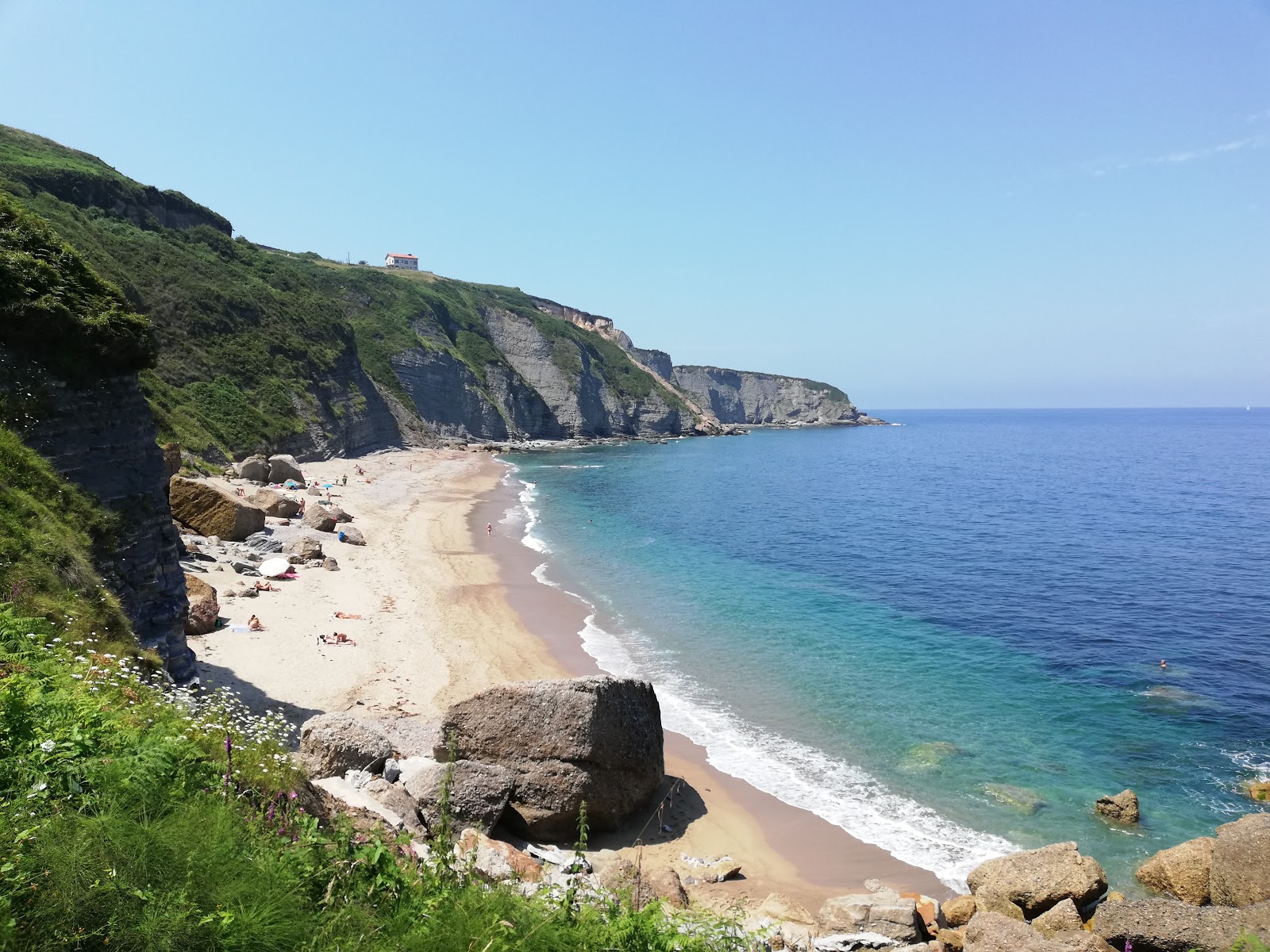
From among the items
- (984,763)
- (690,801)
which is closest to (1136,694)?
(984,763)

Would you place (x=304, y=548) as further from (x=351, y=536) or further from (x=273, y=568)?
(x=351, y=536)

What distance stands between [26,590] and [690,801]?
12833mm

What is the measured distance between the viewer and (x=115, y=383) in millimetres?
14578

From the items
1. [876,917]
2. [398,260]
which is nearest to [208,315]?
[876,917]

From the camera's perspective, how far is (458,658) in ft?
77.4

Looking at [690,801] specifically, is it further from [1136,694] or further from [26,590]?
[1136,694]

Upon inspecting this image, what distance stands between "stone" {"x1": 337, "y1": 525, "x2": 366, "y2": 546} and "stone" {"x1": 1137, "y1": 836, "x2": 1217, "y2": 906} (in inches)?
1358

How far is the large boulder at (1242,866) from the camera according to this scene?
11.4 metres

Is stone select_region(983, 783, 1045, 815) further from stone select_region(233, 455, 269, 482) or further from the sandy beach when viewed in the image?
stone select_region(233, 455, 269, 482)

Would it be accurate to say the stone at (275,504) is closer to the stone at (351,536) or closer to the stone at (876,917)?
the stone at (351,536)

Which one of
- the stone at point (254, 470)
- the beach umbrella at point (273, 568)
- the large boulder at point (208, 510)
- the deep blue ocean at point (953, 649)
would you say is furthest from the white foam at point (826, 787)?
the stone at point (254, 470)

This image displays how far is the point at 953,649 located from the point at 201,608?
2508cm

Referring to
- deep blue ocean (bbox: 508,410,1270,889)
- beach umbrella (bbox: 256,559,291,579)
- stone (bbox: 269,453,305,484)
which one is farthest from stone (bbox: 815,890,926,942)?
stone (bbox: 269,453,305,484)

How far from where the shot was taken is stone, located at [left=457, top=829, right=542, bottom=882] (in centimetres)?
955
